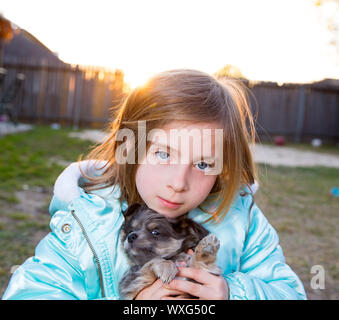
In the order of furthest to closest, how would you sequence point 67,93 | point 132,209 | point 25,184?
1. point 67,93
2. point 25,184
3. point 132,209

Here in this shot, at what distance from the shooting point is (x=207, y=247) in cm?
133

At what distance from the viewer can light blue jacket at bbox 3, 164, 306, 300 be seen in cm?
139

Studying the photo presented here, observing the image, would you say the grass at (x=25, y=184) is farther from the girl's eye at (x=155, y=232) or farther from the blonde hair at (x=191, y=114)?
the girl's eye at (x=155, y=232)

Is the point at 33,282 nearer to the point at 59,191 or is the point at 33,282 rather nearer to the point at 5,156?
the point at 59,191

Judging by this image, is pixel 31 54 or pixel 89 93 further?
pixel 31 54

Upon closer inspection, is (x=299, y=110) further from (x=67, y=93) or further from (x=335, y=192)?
(x=335, y=192)

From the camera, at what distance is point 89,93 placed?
1373 centimetres

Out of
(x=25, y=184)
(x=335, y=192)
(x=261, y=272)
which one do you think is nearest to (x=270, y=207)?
(x=335, y=192)

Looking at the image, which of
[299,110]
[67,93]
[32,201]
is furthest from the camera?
[299,110]

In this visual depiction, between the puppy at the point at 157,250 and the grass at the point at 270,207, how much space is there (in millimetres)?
661

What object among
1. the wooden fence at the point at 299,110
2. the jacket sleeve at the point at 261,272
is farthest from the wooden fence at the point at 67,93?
the jacket sleeve at the point at 261,272

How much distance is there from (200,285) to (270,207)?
3.74 m
